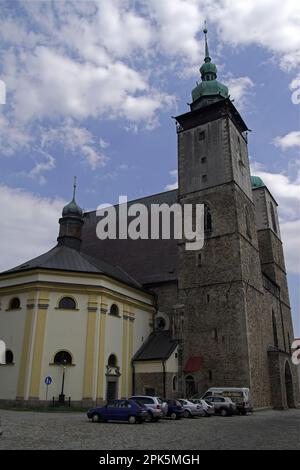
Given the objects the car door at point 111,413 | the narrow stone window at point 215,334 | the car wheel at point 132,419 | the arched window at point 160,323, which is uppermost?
the arched window at point 160,323

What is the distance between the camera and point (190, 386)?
3011 centimetres

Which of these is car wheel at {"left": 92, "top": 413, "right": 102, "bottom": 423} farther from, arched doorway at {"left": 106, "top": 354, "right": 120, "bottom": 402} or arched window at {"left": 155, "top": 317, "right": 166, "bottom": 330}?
arched window at {"left": 155, "top": 317, "right": 166, "bottom": 330}

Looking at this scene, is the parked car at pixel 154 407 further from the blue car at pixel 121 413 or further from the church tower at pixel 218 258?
the church tower at pixel 218 258

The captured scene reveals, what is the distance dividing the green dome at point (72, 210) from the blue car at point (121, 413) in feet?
80.3

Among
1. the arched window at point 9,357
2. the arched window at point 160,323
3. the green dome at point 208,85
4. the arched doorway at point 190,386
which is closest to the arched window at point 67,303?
the arched window at point 9,357

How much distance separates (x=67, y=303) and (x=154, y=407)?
11.8 m

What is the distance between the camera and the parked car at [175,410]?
826 inches

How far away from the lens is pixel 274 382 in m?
31.4

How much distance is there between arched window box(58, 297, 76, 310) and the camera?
28458 millimetres

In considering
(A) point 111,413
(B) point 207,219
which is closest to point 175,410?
(A) point 111,413

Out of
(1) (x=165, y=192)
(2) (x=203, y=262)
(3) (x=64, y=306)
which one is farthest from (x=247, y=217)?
(3) (x=64, y=306)

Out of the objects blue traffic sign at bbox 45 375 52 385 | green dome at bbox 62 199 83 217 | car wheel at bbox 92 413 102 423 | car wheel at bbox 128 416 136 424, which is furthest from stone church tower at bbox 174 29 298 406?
car wheel at bbox 92 413 102 423
